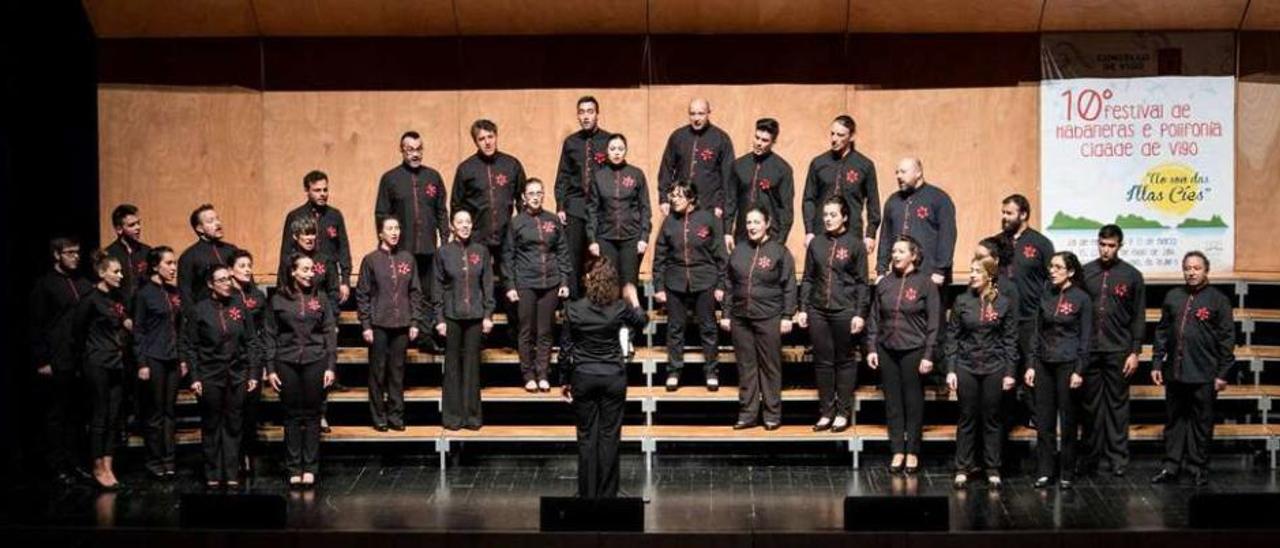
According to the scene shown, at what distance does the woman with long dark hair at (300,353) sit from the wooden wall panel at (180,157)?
10.2 feet

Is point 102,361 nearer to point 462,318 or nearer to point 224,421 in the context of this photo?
point 224,421

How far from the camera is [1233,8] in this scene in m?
13.0

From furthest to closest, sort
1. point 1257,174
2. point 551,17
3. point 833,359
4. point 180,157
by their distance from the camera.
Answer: point 180,157 < point 551,17 < point 1257,174 < point 833,359

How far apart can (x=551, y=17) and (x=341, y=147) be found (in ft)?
6.62

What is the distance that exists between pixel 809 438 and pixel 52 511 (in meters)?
4.84

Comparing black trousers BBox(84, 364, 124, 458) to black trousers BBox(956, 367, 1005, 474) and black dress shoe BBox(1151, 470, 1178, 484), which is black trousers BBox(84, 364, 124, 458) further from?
black dress shoe BBox(1151, 470, 1178, 484)

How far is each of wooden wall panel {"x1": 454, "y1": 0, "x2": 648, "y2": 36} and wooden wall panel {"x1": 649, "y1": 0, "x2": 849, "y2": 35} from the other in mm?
191

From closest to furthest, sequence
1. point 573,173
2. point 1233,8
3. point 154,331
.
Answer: point 154,331, point 573,173, point 1233,8

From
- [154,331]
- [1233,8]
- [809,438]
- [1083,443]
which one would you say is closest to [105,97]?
[154,331]

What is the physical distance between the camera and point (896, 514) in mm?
9000

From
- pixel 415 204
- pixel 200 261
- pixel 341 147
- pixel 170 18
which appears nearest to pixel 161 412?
pixel 200 261

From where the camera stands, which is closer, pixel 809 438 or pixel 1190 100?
pixel 809 438

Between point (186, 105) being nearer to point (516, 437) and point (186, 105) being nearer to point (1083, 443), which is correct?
point (516, 437)

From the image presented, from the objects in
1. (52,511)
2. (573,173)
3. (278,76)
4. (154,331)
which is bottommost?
(52,511)
